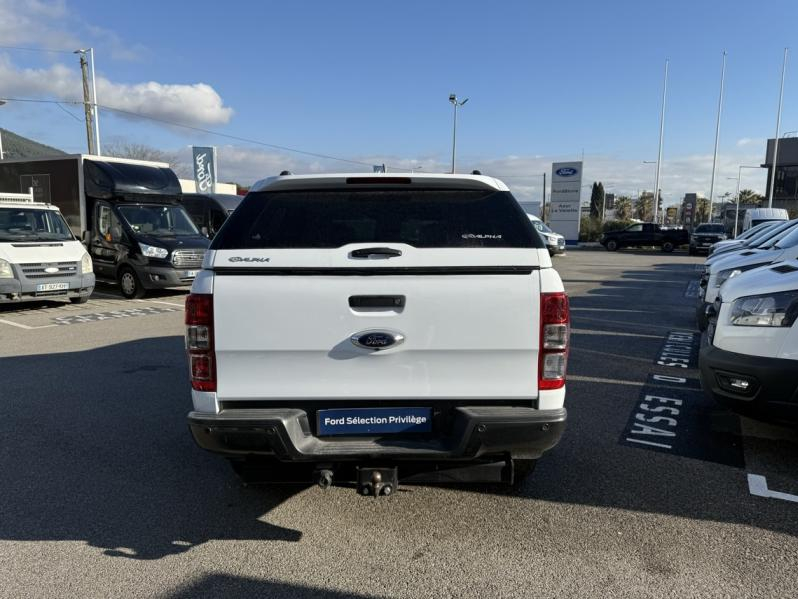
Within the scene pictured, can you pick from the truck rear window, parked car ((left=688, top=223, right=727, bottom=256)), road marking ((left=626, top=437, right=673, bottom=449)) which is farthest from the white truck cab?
parked car ((left=688, top=223, right=727, bottom=256))

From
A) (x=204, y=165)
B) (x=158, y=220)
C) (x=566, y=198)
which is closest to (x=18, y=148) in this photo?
(x=204, y=165)

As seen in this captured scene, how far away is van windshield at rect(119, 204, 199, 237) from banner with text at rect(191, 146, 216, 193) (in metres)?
14.0

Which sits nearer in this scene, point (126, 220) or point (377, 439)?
point (377, 439)

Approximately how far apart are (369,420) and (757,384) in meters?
2.87

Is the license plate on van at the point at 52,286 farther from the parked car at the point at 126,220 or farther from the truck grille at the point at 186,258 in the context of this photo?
the truck grille at the point at 186,258

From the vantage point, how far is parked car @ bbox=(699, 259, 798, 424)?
400 cm

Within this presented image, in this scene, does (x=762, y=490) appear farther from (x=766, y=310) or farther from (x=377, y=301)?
(x=377, y=301)

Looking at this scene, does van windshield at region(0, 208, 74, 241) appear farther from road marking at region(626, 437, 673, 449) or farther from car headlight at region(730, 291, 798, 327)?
car headlight at region(730, 291, 798, 327)

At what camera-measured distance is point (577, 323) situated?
397 inches

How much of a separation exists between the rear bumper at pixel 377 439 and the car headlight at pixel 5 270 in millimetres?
9374

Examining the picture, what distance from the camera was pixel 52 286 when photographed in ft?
35.7

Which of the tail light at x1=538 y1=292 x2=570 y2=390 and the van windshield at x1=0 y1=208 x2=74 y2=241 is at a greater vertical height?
the van windshield at x1=0 y1=208 x2=74 y2=241

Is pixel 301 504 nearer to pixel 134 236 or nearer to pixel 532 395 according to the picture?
pixel 532 395

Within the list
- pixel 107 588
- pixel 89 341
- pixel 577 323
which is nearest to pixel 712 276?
pixel 577 323
